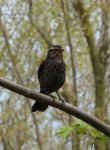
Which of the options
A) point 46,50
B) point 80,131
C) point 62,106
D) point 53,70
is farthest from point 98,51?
point 62,106

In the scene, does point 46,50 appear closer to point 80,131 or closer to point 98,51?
point 98,51

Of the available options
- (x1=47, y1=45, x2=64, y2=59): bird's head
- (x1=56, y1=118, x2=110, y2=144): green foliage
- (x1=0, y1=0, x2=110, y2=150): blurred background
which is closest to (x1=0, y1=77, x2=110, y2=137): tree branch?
(x1=56, y1=118, x2=110, y2=144): green foliage

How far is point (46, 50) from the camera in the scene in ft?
44.1

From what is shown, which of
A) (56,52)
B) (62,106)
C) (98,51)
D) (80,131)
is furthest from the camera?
(98,51)

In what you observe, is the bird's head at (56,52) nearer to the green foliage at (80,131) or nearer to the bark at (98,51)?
the green foliage at (80,131)

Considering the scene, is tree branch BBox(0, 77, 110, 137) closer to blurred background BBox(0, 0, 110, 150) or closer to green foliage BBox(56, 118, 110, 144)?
green foliage BBox(56, 118, 110, 144)

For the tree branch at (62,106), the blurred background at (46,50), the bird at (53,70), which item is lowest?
the blurred background at (46,50)

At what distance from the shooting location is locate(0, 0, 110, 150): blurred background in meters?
11.8

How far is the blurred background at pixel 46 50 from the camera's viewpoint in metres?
11.8

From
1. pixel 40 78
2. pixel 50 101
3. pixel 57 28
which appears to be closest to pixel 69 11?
pixel 57 28

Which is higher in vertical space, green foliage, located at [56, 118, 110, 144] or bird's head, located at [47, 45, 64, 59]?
green foliage, located at [56, 118, 110, 144]

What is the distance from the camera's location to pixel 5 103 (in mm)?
14430

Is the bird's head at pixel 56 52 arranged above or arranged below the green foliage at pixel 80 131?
below

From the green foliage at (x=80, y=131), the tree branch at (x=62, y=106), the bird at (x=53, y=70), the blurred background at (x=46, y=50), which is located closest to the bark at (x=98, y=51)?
the blurred background at (x=46, y=50)
